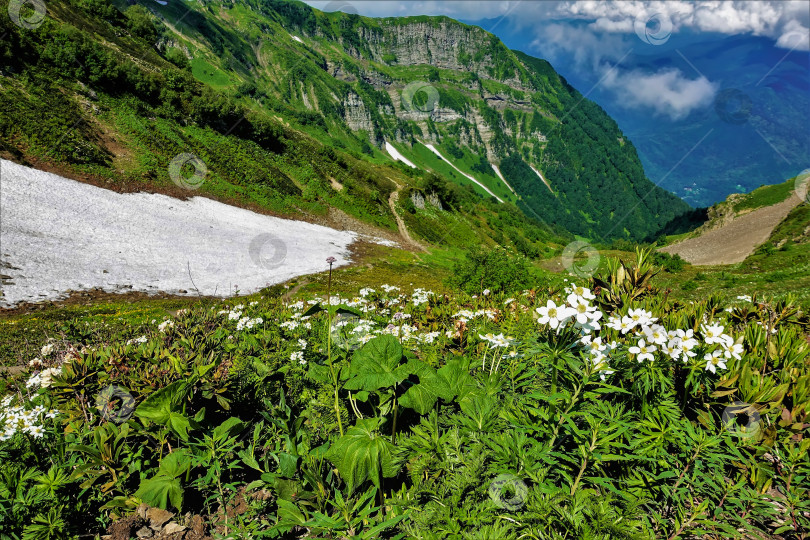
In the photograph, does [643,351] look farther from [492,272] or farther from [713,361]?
[492,272]

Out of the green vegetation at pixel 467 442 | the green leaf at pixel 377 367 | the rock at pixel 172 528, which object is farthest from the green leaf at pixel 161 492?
the green leaf at pixel 377 367

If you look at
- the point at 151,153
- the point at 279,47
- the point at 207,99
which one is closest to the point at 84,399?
the point at 151,153

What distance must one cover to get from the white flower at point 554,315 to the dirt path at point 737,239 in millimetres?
55114

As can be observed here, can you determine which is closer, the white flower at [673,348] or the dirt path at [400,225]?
the white flower at [673,348]

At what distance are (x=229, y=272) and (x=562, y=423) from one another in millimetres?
26251

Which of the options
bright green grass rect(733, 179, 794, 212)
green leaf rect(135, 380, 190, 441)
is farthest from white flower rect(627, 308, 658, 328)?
bright green grass rect(733, 179, 794, 212)

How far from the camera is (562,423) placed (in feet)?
8.13

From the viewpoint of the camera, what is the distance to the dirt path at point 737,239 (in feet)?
151

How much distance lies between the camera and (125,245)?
25.4m

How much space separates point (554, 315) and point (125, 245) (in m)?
30.9

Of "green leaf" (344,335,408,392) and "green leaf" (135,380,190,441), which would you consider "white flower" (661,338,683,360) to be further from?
"green leaf" (135,380,190,441)

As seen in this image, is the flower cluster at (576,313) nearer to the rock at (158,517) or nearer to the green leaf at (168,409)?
the green leaf at (168,409)

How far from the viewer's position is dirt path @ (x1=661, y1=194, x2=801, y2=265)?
45969 millimetres

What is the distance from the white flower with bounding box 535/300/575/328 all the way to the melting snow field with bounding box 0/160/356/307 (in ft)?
55.2
